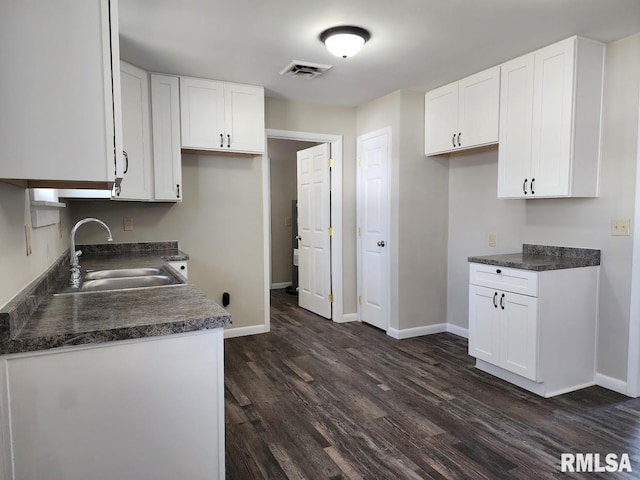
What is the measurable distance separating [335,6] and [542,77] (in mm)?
1587

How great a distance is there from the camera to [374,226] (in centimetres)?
441

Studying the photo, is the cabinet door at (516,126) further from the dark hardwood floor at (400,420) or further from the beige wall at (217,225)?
the beige wall at (217,225)

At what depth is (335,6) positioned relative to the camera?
2344mm

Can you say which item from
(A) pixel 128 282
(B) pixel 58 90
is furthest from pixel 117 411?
(A) pixel 128 282

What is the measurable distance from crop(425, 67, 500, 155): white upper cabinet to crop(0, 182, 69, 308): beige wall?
10.3 ft

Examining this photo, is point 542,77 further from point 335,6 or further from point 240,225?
point 240,225

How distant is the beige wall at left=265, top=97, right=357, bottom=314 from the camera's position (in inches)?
170

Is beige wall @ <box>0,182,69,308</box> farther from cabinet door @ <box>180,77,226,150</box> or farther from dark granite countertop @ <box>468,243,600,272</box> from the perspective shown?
dark granite countertop @ <box>468,243,600,272</box>

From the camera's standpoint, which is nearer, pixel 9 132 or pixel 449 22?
pixel 9 132

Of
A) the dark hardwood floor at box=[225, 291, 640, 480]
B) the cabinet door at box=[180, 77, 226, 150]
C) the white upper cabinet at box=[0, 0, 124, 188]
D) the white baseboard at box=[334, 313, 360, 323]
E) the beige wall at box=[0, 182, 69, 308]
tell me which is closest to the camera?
the white upper cabinet at box=[0, 0, 124, 188]

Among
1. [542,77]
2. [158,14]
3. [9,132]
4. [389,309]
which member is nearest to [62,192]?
[158,14]

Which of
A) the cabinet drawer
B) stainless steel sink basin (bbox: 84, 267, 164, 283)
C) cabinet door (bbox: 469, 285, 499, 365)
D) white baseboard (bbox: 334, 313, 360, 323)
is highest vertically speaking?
stainless steel sink basin (bbox: 84, 267, 164, 283)

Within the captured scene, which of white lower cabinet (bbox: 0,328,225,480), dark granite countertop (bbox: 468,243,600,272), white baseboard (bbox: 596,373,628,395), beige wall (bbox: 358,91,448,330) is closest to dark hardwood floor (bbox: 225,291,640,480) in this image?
white baseboard (bbox: 596,373,628,395)

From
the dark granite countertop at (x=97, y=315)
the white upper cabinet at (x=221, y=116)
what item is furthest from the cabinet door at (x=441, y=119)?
the dark granite countertop at (x=97, y=315)
